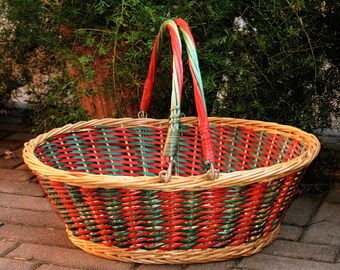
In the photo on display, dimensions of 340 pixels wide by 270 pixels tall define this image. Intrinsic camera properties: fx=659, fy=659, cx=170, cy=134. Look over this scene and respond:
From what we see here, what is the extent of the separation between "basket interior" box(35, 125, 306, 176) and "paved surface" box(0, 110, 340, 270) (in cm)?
22

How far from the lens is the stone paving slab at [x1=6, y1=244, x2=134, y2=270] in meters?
2.01

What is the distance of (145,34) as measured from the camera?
2.35 meters

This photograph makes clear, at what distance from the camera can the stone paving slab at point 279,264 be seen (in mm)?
1994

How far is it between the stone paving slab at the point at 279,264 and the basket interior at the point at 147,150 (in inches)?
19.1

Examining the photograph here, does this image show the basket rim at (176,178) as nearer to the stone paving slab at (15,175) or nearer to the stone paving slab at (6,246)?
the stone paving slab at (6,246)

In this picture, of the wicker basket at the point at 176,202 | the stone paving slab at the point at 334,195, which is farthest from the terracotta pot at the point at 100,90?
the stone paving slab at the point at 334,195

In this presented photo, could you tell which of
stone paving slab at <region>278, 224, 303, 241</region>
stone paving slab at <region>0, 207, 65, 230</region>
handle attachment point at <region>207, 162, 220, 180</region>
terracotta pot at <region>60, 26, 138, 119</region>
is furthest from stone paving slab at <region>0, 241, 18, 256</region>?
stone paving slab at <region>278, 224, 303, 241</region>

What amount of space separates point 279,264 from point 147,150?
77cm

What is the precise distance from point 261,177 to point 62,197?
61cm

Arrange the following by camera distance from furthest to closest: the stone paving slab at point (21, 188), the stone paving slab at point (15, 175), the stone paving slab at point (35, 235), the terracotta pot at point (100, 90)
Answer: the stone paving slab at point (15, 175) < the stone paving slab at point (21, 188) < the terracotta pot at point (100, 90) < the stone paving slab at point (35, 235)

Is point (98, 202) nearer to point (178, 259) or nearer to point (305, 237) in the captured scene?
point (178, 259)

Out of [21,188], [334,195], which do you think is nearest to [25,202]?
[21,188]

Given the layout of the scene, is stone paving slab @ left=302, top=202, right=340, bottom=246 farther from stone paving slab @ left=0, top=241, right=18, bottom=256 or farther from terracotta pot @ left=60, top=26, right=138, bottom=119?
stone paving slab @ left=0, top=241, right=18, bottom=256

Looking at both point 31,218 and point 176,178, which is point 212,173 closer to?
point 176,178
